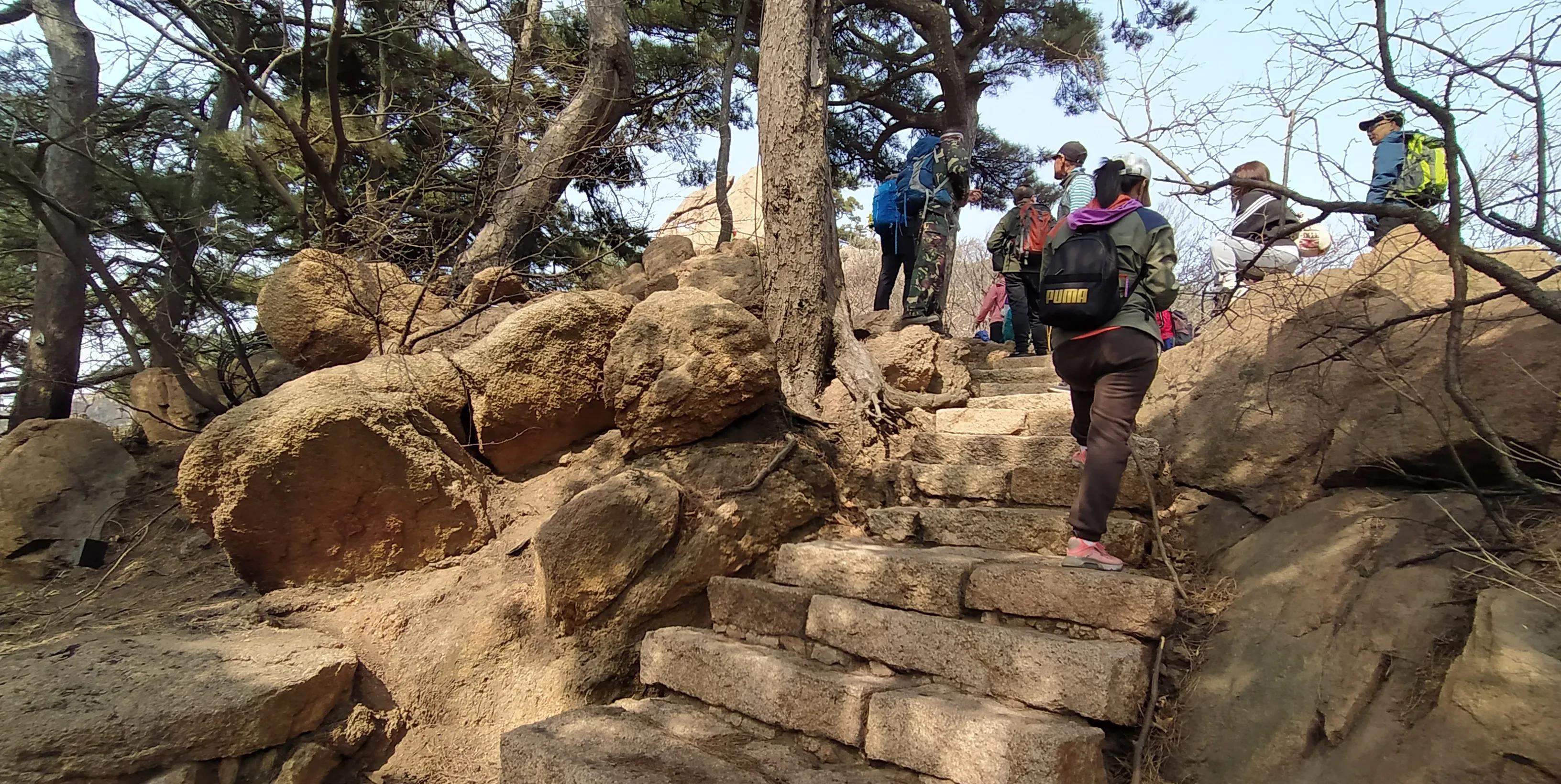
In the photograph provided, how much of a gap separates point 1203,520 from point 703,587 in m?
2.26

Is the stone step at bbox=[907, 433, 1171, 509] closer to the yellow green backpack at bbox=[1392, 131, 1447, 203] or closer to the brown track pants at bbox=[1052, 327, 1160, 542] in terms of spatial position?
the brown track pants at bbox=[1052, 327, 1160, 542]

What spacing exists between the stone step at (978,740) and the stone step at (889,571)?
414mm

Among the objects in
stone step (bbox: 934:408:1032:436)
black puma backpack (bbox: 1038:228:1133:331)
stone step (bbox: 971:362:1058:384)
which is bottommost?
stone step (bbox: 934:408:1032:436)

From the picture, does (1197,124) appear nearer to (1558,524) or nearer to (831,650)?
(1558,524)

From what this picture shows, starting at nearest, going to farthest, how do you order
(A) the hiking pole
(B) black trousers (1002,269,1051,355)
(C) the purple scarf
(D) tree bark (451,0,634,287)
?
(A) the hiking pole → (C) the purple scarf → (D) tree bark (451,0,634,287) → (B) black trousers (1002,269,1051,355)

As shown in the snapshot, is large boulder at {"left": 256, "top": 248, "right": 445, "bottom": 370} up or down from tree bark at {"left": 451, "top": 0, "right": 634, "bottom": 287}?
down

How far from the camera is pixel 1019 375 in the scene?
5832 millimetres

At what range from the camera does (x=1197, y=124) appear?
3086 millimetres

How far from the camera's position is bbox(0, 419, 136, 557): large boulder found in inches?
167

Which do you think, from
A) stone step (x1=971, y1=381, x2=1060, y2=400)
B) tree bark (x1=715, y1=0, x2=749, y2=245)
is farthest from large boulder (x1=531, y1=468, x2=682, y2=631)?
tree bark (x1=715, y1=0, x2=749, y2=245)

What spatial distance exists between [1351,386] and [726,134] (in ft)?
23.6

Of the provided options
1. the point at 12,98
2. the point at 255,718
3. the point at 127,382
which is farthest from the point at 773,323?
the point at 127,382

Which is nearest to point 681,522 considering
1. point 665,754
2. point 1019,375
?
point 665,754

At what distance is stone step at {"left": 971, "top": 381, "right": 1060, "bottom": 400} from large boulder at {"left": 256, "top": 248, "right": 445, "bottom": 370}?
379cm
